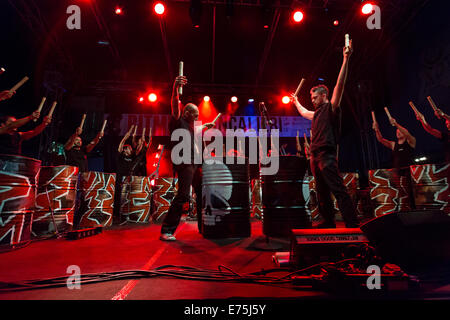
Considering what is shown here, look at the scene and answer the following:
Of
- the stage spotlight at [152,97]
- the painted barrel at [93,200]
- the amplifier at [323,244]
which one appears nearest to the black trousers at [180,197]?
the amplifier at [323,244]

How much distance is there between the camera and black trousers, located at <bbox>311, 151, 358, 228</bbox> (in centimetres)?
239

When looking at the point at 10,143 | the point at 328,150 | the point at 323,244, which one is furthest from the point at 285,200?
the point at 10,143

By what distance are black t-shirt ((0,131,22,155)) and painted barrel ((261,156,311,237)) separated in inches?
184

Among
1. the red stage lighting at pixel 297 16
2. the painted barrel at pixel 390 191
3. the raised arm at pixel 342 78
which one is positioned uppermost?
the red stage lighting at pixel 297 16

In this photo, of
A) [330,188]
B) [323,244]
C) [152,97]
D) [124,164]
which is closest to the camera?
[323,244]

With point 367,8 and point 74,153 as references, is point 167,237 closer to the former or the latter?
point 74,153

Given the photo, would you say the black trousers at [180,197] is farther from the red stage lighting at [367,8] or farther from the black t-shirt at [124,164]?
the red stage lighting at [367,8]

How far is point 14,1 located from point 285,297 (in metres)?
9.66

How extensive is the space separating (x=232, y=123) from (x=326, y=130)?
8.29m

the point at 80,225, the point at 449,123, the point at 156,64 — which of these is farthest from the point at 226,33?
the point at 80,225

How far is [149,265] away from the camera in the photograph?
2.00 metres

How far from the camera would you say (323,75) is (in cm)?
979

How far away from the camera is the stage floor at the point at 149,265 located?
1280mm

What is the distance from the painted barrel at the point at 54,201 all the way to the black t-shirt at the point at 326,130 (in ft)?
14.2
